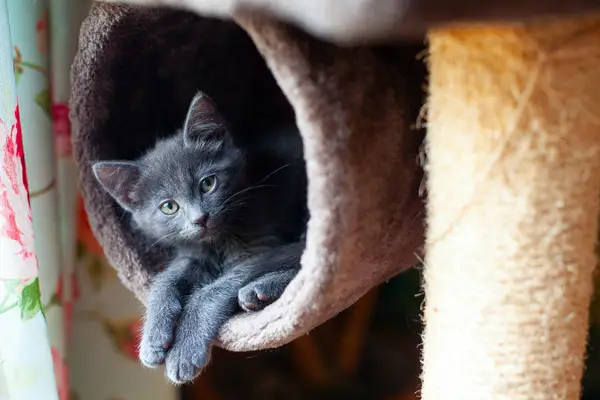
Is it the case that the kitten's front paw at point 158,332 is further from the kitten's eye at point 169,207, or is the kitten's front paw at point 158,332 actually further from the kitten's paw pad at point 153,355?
the kitten's eye at point 169,207

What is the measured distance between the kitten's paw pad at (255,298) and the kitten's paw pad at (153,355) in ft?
0.48

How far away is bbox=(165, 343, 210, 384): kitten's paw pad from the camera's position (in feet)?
2.92

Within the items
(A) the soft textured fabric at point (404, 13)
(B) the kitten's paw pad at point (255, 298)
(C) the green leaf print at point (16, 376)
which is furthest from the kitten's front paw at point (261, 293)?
(A) the soft textured fabric at point (404, 13)

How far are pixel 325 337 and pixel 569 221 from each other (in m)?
1.10

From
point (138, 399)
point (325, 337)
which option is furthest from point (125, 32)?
point (325, 337)

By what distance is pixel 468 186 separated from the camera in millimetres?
670

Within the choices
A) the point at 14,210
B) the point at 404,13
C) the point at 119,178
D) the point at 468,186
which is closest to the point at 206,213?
the point at 119,178

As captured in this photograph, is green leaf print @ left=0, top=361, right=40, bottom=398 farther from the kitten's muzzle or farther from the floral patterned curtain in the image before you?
the kitten's muzzle

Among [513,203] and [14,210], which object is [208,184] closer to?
[14,210]

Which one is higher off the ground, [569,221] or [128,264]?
[569,221]

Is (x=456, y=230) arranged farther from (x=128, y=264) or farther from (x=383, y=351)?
(x=383, y=351)

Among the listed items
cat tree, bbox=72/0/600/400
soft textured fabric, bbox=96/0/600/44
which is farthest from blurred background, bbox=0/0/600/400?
soft textured fabric, bbox=96/0/600/44

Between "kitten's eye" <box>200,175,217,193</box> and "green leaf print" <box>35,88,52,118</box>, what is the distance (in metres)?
0.34

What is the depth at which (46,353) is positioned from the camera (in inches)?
38.6
